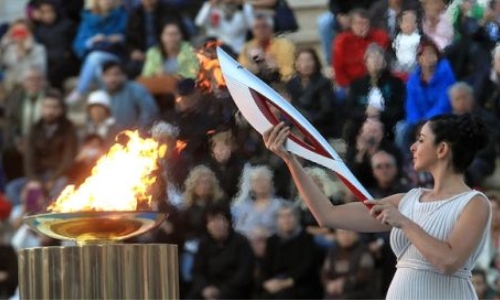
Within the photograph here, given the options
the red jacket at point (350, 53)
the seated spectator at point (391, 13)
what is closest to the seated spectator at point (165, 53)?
the red jacket at point (350, 53)

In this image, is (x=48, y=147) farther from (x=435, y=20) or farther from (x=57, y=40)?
(x=435, y=20)

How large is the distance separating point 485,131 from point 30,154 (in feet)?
24.9

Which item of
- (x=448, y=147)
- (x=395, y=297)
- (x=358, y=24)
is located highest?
(x=358, y=24)

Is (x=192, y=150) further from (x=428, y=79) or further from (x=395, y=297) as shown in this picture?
(x=395, y=297)

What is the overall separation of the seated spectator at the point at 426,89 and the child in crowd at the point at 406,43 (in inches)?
1.4

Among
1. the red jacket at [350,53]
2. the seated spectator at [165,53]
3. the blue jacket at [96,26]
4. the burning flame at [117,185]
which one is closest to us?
the burning flame at [117,185]

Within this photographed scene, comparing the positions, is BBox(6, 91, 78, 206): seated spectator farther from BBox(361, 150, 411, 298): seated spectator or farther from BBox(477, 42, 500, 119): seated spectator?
BBox(477, 42, 500, 119): seated spectator

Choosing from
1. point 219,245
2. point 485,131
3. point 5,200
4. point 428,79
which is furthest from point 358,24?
point 5,200

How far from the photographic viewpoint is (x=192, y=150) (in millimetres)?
7977

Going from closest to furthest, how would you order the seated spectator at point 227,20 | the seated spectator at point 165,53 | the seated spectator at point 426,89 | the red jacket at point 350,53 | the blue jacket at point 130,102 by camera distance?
the seated spectator at point 426,89
the red jacket at point 350,53
the blue jacket at point 130,102
the seated spectator at point 227,20
the seated spectator at point 165,53

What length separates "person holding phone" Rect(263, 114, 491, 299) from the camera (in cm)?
578

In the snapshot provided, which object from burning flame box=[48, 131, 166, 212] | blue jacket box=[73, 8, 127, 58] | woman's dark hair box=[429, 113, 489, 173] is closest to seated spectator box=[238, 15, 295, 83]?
burning flame box=[48, 131, 166, 212]

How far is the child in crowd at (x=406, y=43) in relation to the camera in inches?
304

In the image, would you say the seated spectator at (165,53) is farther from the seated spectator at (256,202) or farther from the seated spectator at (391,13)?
the seated spectator at (391,13)
